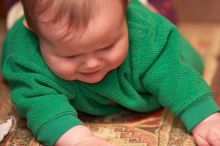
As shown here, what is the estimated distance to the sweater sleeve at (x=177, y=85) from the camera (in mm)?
866

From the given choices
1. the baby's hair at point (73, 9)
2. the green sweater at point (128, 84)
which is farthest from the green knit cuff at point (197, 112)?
the baby's hair at point (73, 9)

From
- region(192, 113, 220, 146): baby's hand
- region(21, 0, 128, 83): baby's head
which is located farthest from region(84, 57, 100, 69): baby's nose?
region(192, 113, 220, 146): baby's hand

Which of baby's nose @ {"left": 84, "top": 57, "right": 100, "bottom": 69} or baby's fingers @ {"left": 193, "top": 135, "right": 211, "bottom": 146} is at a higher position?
baby's nose @ {"left": 84, "top": 57, "right": 100, "bottom": 69}

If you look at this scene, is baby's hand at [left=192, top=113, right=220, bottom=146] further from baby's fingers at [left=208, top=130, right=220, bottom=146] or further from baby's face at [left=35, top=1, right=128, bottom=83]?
baby's face at [left=35, top=1, right=128, bottom=83]

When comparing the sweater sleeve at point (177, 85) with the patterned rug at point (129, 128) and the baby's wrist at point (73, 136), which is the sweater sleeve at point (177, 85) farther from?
the baby's wrist at point (73, 136)

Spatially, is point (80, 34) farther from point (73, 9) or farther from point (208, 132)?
point (208, 132)

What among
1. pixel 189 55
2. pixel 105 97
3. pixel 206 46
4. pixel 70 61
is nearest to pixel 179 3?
pixel 206 46

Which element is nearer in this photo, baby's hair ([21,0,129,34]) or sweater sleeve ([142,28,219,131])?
baby's hair ([21,0,129,34])

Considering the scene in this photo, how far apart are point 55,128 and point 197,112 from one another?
255 mm

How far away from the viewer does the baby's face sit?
775 mm

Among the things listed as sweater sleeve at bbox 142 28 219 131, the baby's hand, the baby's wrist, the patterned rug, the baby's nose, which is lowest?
the patterned rug

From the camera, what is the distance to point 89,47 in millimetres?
786

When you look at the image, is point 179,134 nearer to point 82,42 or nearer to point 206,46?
point 82,42

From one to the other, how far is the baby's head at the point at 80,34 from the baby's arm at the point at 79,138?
98mm
